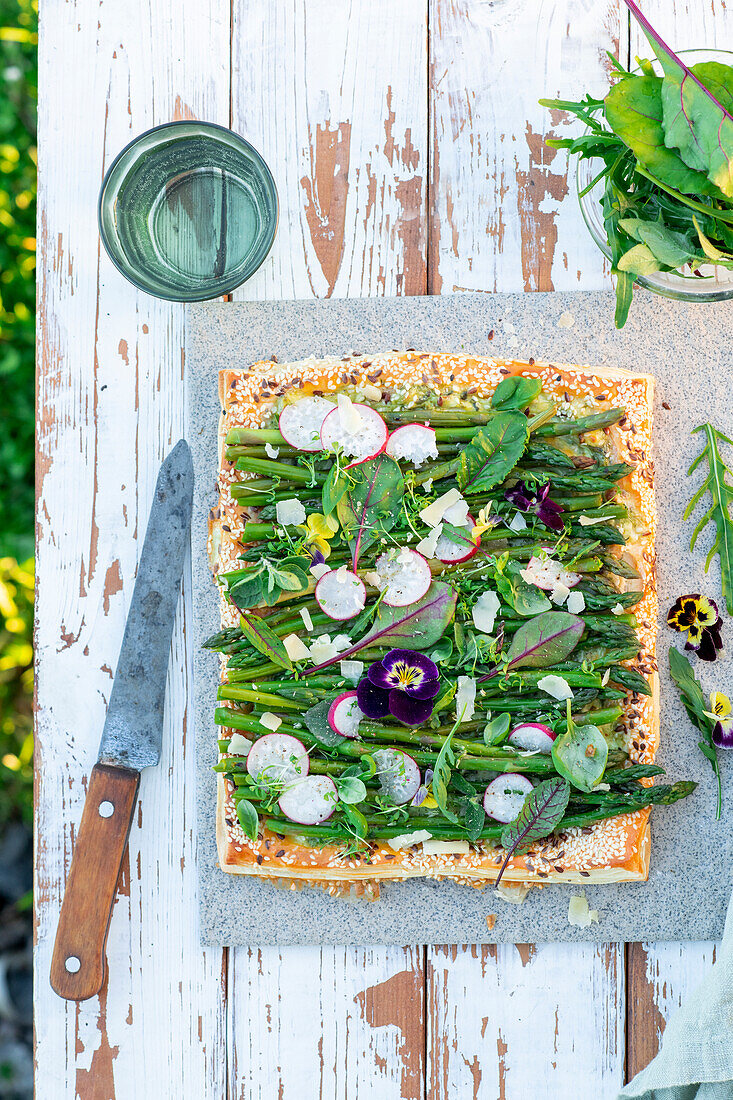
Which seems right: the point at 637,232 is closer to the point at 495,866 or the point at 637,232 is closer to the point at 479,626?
the point at 479,626

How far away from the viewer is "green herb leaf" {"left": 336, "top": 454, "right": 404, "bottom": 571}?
1.84 metres

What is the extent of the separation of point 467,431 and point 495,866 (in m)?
0.92

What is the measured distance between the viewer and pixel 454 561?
73.5 inches

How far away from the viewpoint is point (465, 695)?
185cm

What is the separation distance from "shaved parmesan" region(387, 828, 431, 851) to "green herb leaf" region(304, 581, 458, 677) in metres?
0.39

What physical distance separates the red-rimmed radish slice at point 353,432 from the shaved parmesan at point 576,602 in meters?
0.51

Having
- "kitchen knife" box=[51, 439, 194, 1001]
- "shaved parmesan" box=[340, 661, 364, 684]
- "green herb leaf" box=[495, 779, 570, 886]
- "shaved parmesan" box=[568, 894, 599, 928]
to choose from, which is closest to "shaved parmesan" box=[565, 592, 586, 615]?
"green herb leaf" box=[495, 779, 570, 886]

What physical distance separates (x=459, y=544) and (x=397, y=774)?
49cm

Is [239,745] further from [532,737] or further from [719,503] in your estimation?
[719,503]

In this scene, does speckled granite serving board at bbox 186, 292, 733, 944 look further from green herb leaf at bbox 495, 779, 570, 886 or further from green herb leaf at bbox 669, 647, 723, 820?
green herb leaf at bbox 495, 779, 570, 886

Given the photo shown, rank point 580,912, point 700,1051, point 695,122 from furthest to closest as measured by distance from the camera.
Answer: point 580,912 < point 700,1051 < point 695,122

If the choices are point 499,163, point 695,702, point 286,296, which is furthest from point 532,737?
point 499,163

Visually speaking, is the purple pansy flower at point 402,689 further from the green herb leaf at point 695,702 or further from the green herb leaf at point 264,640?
the green herb leaf at point 695,702

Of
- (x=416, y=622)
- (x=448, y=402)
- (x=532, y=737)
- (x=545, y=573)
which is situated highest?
(x=448, y=402)
